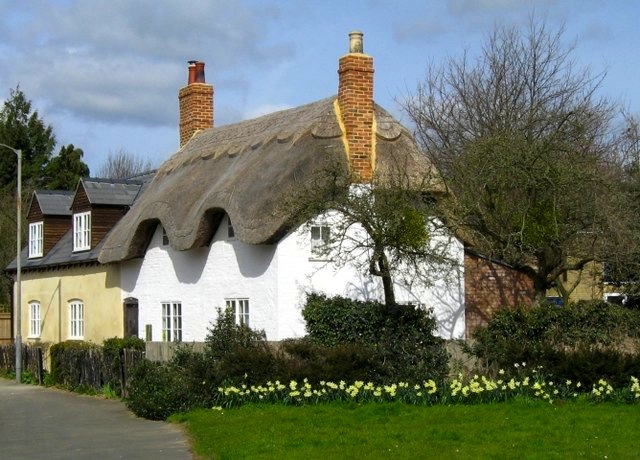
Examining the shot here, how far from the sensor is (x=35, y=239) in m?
36.1

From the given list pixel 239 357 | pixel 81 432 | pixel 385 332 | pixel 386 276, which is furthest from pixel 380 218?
pixel 81 432

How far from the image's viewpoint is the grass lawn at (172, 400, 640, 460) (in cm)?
1385

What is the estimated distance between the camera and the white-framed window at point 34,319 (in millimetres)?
35656

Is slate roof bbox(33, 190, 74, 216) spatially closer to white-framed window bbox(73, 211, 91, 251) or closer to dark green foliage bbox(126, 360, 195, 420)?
white-framed window bbox(73, 211, 91, 251)

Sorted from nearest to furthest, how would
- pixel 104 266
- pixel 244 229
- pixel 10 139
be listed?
1. pixel 244 229
2. pixel 104 266
3. pixel 10 139

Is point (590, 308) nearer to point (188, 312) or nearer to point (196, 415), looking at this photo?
point (196, 415)

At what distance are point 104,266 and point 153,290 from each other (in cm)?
311

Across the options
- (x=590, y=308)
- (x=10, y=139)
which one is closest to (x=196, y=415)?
(x=590, y=308)

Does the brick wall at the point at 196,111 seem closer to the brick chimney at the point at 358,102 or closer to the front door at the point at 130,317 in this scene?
the front door at the point at 130,317

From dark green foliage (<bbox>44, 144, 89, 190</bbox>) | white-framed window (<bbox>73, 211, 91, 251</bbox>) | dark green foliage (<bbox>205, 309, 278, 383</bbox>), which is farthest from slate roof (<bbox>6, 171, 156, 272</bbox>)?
dark green foliage (<bbox>44, 144, 89, 190</bbox>)

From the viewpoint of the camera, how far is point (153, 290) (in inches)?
1117

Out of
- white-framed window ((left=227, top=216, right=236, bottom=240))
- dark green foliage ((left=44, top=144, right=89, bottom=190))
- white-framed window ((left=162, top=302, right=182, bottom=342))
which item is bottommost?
white-framed window ((left=162, top=302, right=182, bottom=342))

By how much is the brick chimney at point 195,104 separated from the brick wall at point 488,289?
1097 centimetres

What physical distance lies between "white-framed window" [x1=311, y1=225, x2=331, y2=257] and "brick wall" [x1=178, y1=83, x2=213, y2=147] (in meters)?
10.3
